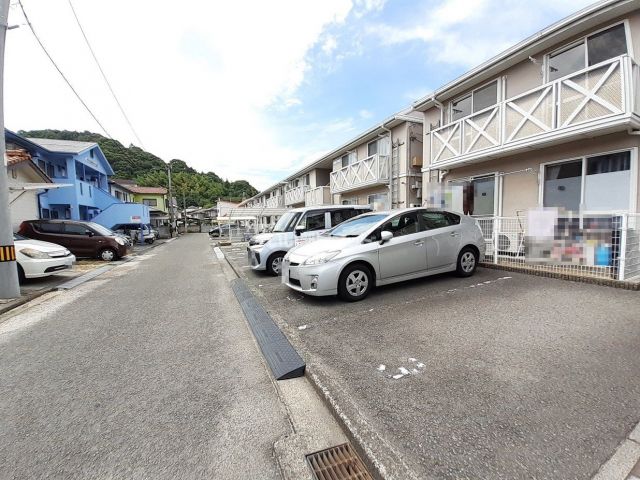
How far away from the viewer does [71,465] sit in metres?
1.94

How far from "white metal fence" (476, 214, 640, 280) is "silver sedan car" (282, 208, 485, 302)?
1.03m

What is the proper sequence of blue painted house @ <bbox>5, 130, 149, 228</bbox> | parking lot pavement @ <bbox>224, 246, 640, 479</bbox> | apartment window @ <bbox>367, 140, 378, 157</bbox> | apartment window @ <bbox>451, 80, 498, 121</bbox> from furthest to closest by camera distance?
blue painted house @ <bbox>5, 130, 149, 228</bbox>
apartment window @ <bbox>367, 140, 378, 157</bbox>
apartment window @ <bbox>451, 80, 498, 121</bbox>
parking lot pavement @ <bbox>224, 246, 640, 479</bbox>

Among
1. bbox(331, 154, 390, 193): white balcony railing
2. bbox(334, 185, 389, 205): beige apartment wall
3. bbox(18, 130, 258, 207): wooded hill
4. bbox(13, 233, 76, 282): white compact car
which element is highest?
bbox(18, 130, 258, 207): wooded hill

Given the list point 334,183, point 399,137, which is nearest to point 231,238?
point 334,183

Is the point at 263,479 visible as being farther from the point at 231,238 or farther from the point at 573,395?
the point at 231,238

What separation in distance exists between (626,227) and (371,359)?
506 cm

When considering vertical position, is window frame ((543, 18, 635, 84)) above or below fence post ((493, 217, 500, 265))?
above

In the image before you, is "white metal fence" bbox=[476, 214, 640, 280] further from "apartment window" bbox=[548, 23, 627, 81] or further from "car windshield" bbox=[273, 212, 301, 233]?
"car windshield" bbox=[273, 212, 301, 233]

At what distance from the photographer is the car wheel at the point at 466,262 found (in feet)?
20.2

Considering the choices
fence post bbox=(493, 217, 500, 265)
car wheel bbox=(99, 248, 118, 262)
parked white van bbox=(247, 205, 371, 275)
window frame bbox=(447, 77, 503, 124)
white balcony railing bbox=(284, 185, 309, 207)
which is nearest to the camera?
fence post bbox=(493, 217, 500, 265)

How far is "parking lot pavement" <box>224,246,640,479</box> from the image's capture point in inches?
74.0

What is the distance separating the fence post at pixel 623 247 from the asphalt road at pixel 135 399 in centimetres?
601

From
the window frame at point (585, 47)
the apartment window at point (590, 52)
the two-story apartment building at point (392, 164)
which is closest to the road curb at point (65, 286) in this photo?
the two-story apartment building at point (392, 164)

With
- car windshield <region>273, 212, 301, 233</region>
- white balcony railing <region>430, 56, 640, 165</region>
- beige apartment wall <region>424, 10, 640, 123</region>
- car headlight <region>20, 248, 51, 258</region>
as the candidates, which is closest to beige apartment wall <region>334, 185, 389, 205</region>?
white balcony railing <region>430, 56, 640, 165</region>
